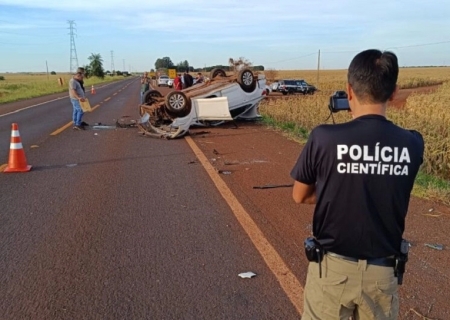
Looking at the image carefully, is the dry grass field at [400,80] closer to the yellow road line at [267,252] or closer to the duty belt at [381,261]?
the yellow road line at [267,252]

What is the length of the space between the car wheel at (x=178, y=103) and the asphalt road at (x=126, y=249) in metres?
4.51

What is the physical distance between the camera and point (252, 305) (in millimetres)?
3500

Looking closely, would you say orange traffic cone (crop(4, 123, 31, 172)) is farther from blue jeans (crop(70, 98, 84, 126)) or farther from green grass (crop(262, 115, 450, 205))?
green grass (crop(262, 115, 450, 205))

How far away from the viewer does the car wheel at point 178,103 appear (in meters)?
13.0

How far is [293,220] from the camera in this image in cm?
540

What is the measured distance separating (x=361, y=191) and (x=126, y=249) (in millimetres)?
3178

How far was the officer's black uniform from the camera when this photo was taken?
6.34ft

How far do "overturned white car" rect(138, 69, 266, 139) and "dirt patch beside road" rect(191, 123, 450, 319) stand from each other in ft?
8.80

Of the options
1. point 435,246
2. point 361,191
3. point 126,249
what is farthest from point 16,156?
point 361,191

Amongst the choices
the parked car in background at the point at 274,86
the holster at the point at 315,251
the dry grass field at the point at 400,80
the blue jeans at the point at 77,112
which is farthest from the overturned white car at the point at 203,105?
the parked car in background at the point at 274,86

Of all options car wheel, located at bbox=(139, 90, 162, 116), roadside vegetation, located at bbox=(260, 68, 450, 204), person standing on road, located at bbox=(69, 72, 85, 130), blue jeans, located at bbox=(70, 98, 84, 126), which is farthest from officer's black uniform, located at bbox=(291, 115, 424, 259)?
blue jeans, located at bbox=(70, 98, 84, 126)

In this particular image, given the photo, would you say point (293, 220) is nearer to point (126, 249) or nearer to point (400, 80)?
point (126, 249)

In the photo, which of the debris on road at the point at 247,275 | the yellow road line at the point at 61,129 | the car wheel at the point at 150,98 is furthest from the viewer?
the car wheel at the point at 150,98

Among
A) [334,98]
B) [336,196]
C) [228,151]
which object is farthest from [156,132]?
[336,196]
